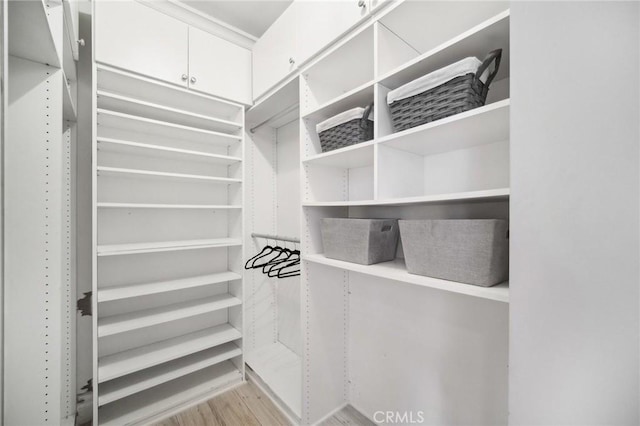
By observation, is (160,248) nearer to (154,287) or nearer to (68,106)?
(154,287)

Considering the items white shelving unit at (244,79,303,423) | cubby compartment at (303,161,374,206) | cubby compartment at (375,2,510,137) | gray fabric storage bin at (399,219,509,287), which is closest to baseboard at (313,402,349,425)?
white shelving unit at (244,79,303,423)

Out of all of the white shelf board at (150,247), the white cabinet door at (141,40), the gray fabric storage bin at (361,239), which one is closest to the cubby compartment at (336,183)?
the gray fabric storage bin at (361,239)

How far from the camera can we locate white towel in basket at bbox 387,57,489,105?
0.82m

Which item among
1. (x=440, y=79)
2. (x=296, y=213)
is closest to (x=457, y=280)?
(x=440, y=79)

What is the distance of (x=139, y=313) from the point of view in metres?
1.67

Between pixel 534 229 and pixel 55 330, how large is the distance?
1557 millimetres

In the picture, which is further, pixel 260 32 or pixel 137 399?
pixel 260 32

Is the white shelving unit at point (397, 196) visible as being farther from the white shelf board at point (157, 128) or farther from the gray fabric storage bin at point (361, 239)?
the white shelf board at point (157, 128)

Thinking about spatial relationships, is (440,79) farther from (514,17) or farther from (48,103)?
(48,103)

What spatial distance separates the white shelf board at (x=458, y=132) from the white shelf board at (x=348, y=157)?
115 millimetres

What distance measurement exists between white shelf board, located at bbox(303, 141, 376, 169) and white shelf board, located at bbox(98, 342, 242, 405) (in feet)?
4.86

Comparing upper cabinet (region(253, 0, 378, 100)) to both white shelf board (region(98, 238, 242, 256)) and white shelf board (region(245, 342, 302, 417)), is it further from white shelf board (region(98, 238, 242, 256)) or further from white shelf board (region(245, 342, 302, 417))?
white shelf board (region(245, 342, 302, 417))

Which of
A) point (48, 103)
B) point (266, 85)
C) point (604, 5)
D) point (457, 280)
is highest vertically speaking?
point (266, 85)

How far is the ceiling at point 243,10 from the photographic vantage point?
1708 mm
